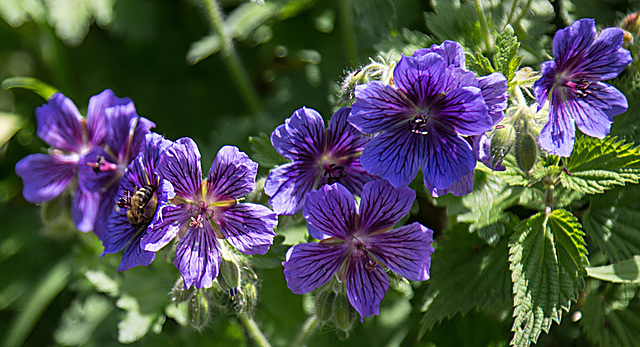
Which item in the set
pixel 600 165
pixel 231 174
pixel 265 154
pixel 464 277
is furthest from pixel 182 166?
pixel 600 165

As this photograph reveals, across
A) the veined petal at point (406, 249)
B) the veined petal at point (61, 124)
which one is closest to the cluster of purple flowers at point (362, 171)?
the veined petal at point (406, 249)

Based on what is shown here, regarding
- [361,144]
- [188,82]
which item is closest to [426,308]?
[361,144]

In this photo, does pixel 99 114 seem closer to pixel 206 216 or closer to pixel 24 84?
pixel 24 84

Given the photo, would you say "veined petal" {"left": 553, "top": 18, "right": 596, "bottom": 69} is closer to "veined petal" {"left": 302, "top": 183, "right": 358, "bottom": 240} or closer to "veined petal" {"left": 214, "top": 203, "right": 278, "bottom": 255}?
"veined petal" {"left": 302, "top": 183, "right": 358, "bottom": 240}

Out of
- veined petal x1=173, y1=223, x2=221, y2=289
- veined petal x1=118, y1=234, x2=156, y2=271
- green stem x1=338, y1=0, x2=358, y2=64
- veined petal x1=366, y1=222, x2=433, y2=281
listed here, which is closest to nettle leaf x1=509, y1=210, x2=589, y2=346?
veined petal x1=366, y1=222, x2=433, y2=281

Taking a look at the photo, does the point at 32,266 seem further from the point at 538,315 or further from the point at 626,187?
the point at 626,187

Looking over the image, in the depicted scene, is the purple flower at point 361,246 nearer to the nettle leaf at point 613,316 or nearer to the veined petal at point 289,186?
the veined petal at point 289,186

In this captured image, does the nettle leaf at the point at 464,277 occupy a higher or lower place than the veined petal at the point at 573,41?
lower
